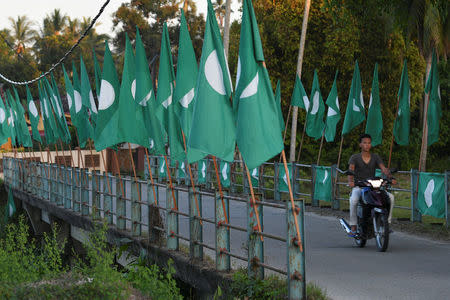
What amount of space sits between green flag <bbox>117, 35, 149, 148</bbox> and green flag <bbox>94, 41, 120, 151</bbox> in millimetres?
255

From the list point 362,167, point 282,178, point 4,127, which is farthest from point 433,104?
point 4,127

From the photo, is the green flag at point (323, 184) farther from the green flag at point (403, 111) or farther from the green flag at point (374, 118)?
the green flag at point (403, 111)

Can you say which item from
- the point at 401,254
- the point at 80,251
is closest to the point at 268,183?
the point at 80,251

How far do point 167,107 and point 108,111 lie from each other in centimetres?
234

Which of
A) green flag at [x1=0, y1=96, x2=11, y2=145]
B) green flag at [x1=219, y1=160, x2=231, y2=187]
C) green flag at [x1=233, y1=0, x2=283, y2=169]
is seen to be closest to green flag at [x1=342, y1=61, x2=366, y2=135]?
green flag at [x1=219, y1=160, x2=231, y2=187]

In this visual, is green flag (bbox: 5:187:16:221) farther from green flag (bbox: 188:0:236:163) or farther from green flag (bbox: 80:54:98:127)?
green flag (bbox: 188:0:236:163)

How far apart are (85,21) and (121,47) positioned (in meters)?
27.6

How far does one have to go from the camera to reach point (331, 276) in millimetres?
9164

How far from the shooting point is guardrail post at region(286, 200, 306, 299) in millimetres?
7141

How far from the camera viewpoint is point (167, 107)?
12.3 meters

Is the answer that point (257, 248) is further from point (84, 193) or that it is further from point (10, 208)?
point (10, 208)

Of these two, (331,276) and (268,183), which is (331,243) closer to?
(331,276)

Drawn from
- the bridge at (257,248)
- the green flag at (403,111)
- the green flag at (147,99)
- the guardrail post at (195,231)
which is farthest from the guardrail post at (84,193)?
the guardrail post at (195,231)

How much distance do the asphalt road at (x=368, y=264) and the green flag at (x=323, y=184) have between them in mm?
3619
